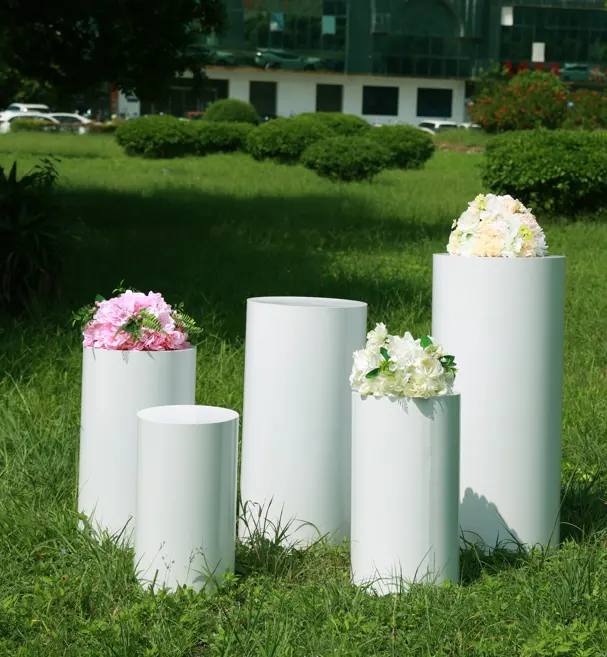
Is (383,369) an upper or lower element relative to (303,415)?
upper

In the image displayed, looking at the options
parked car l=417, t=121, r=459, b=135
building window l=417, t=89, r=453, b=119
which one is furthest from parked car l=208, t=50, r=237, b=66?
parked car l=417, t=121, r=459, b=135

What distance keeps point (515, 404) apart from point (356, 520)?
0.68 meters

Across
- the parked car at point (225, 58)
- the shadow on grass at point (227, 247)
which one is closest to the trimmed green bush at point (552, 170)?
the shadow on grass at point (227, 247)

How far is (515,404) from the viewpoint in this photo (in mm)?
3619

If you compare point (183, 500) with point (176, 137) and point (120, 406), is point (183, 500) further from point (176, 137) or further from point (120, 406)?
point (176, 137)

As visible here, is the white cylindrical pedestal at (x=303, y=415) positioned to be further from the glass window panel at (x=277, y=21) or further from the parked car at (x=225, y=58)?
the glass window panel at (x=277, y=21)

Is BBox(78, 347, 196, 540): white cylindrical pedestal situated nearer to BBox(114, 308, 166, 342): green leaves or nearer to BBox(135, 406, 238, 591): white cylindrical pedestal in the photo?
BBox(114, 308, 166, 342): green leaves

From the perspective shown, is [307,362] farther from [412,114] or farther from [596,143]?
[412,114]

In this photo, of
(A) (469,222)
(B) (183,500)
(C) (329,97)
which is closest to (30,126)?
(C) (329,97)

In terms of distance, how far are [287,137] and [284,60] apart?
3528cm

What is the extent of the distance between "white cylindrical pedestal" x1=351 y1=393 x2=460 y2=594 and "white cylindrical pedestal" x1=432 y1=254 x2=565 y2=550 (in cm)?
34

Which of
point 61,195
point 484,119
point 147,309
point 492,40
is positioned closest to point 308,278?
point 147,309

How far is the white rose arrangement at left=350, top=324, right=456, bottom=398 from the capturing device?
3250mm

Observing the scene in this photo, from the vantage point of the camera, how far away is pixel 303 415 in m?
3.66
